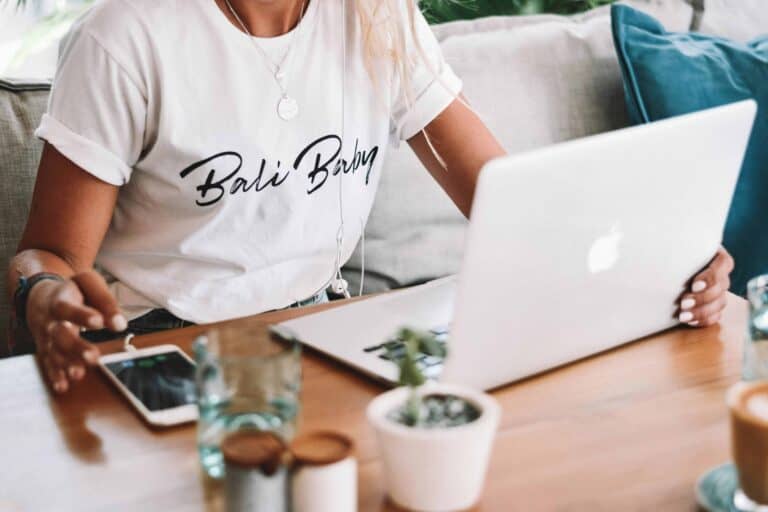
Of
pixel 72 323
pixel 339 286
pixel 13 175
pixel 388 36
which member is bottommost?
pixel 339 286

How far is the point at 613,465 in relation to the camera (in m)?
0.90

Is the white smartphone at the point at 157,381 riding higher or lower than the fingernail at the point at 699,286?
lower

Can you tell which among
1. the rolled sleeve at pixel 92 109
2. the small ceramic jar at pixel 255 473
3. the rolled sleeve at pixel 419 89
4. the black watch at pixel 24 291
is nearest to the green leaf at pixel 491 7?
the rolled sleeve at pixel 419 89

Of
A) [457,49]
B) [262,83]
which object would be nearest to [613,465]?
[262,83]

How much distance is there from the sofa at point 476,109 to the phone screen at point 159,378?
0.63 meters

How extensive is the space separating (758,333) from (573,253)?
23 cm

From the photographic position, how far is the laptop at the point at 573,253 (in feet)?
2.99

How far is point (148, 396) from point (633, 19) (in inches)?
49.6

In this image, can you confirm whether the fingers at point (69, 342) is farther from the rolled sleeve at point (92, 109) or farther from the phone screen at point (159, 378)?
the rolled sleeve at point (92, 109)

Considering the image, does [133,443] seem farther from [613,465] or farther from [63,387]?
[613,465]

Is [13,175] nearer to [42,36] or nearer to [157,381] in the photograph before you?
[42,36]

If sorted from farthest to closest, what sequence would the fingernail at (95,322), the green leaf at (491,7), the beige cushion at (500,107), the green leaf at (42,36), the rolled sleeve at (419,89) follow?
the green leaf at (491,7), the green leaf at (42,36), the beige cushion at (500,107), the rolled sleeve at (419,89), the fingernail at (95,322)

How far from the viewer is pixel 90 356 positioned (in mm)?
991

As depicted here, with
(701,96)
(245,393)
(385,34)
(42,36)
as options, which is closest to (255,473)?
(245,393)
